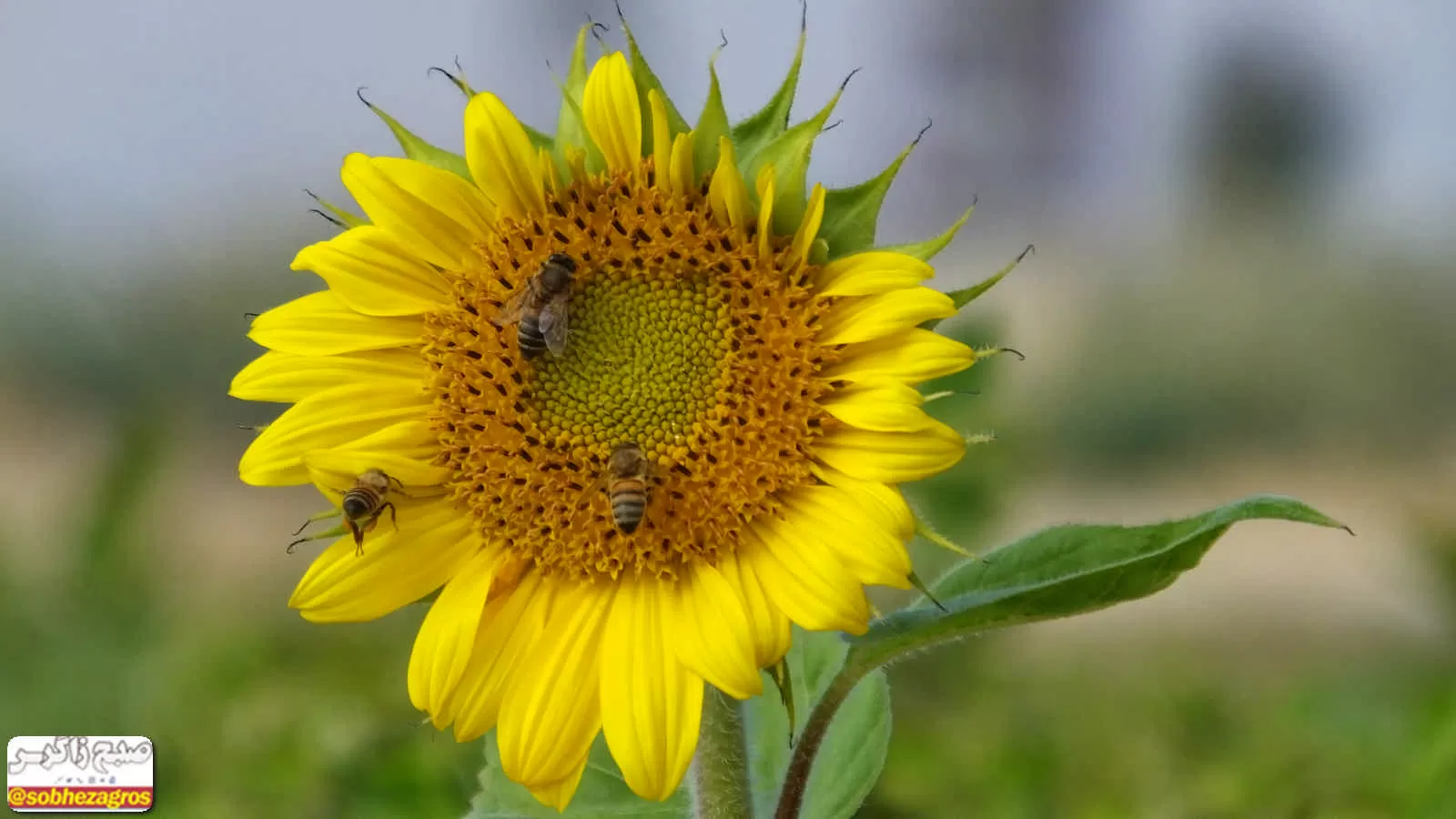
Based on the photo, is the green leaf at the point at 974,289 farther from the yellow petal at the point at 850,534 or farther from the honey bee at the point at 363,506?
the honey bee at the point at 363,506

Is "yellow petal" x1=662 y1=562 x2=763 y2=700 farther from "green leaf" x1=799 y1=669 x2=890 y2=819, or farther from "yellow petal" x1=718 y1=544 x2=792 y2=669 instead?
"green leaf" x1=799 y1=669 x2=890 y2=819

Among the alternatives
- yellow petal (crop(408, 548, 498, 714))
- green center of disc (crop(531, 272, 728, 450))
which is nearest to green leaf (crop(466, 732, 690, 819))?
yellow petal (crop(408, 548, 498, 714))

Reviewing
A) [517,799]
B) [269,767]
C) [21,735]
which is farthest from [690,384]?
[21,735]

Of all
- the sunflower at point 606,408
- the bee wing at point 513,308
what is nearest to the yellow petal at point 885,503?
the sunflower at point 606,408

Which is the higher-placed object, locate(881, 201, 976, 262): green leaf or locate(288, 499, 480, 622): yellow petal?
locate(881, 201, 976, 262): green leaf

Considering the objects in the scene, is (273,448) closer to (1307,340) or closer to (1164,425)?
(1164,425)

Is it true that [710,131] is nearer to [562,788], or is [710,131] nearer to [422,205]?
[422,205]
